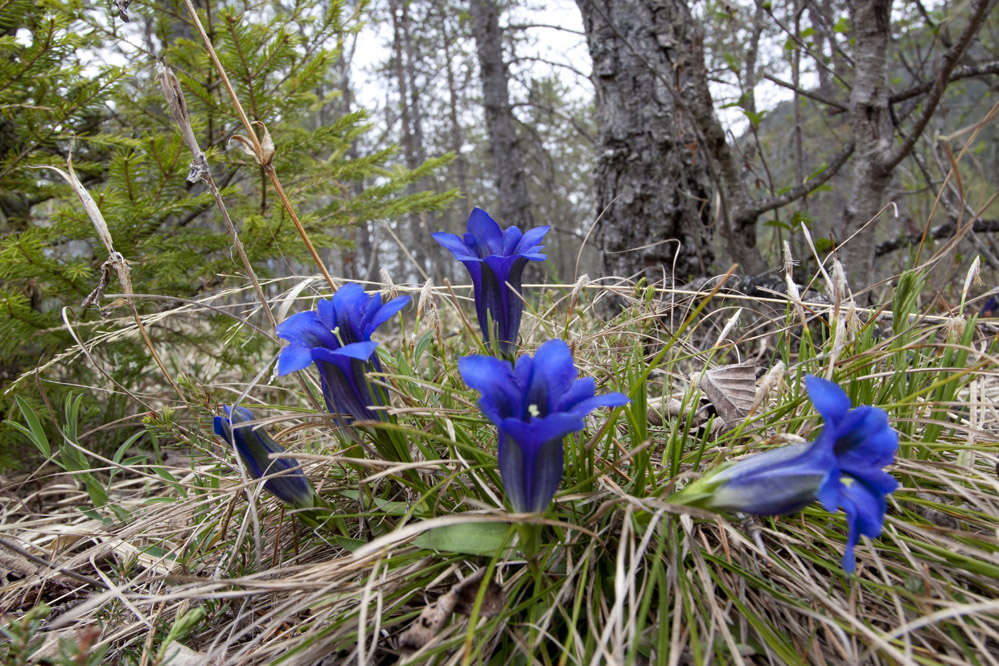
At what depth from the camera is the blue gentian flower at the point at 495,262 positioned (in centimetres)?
131

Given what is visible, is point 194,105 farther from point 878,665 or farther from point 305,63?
point 878,665

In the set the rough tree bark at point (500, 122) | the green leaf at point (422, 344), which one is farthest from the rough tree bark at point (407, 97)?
the green leaf at point (422, 344)

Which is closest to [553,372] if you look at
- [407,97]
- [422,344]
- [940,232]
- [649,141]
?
[422,344]

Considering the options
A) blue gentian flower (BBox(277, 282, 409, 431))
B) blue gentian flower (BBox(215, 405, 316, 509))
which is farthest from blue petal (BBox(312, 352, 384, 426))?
blue gentian flower (BBox(215, 405, 316, 509))

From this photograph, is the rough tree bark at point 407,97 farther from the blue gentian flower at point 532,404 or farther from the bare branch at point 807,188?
the blue gentian flower at point 532,404

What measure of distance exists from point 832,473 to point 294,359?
88cm

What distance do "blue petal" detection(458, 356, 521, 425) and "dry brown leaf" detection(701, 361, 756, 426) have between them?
0.79m

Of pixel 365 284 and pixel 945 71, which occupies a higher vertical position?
pixel 945 71

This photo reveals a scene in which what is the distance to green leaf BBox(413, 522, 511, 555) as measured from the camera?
1.03 metres

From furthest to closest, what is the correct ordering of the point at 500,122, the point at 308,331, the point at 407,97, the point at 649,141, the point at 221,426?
the point at 407,97 → the point at 500,122 → the point at 649,141 → the point at 221,426 → the point at 308,331

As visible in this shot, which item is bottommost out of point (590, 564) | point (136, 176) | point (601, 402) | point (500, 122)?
point (590, 564)

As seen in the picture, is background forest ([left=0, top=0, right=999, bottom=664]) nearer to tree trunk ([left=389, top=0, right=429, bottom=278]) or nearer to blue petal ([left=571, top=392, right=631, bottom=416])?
blue petal ([left=571, top=392, right=631, bottom=416])

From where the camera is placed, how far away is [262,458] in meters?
1.29

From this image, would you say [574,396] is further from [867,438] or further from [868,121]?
[868,121]
